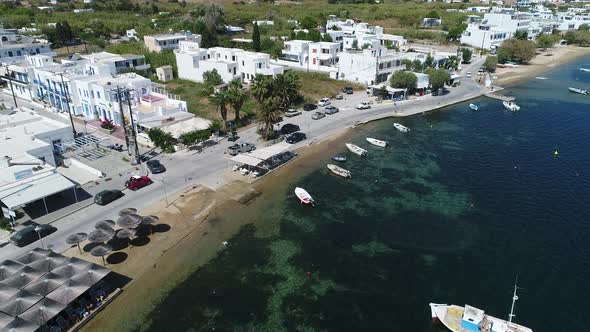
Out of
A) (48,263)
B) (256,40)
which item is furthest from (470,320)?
(256,40)

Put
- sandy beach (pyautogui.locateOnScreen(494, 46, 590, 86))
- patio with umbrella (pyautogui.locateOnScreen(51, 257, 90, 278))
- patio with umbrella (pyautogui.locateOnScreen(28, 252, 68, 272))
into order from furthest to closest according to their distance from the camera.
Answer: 1. sandy beach (pyautogui.locateOnScreen(494, 46, 590, 86))
2. patio with umbrella (pyautogui.locateOnScreen(28, 252, 68, 272))
3. patio with umbrella (pyautogui.locateOnScreen(51, 257, 90, 278))

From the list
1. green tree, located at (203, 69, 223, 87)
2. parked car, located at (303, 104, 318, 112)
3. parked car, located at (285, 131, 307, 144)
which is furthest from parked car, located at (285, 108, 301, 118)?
green tree, located at (203, 69, 223, 87)

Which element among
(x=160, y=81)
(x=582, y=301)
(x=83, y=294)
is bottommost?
(x=582, y=301)

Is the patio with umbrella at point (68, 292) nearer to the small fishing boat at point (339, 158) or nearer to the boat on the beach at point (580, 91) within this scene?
the small fishing boat at point (339, 158)

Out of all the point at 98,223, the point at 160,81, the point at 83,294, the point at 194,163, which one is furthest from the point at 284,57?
the point at 83,294

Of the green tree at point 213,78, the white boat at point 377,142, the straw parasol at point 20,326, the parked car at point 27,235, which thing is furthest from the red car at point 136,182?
the green tree at point 213,78

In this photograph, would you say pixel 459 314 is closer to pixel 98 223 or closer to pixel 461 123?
pixel 98 223

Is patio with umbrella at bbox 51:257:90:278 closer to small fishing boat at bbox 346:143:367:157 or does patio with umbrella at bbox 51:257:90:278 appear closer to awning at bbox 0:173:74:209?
awning at bbox 0:173:74:209

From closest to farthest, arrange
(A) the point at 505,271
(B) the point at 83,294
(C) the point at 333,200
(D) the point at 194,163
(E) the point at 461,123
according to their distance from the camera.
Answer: (B) the point at 83,294, (A) the point at 505,271, (C) the point at 333,200, (D) the point at 194,163, (E) the point at 461,123
